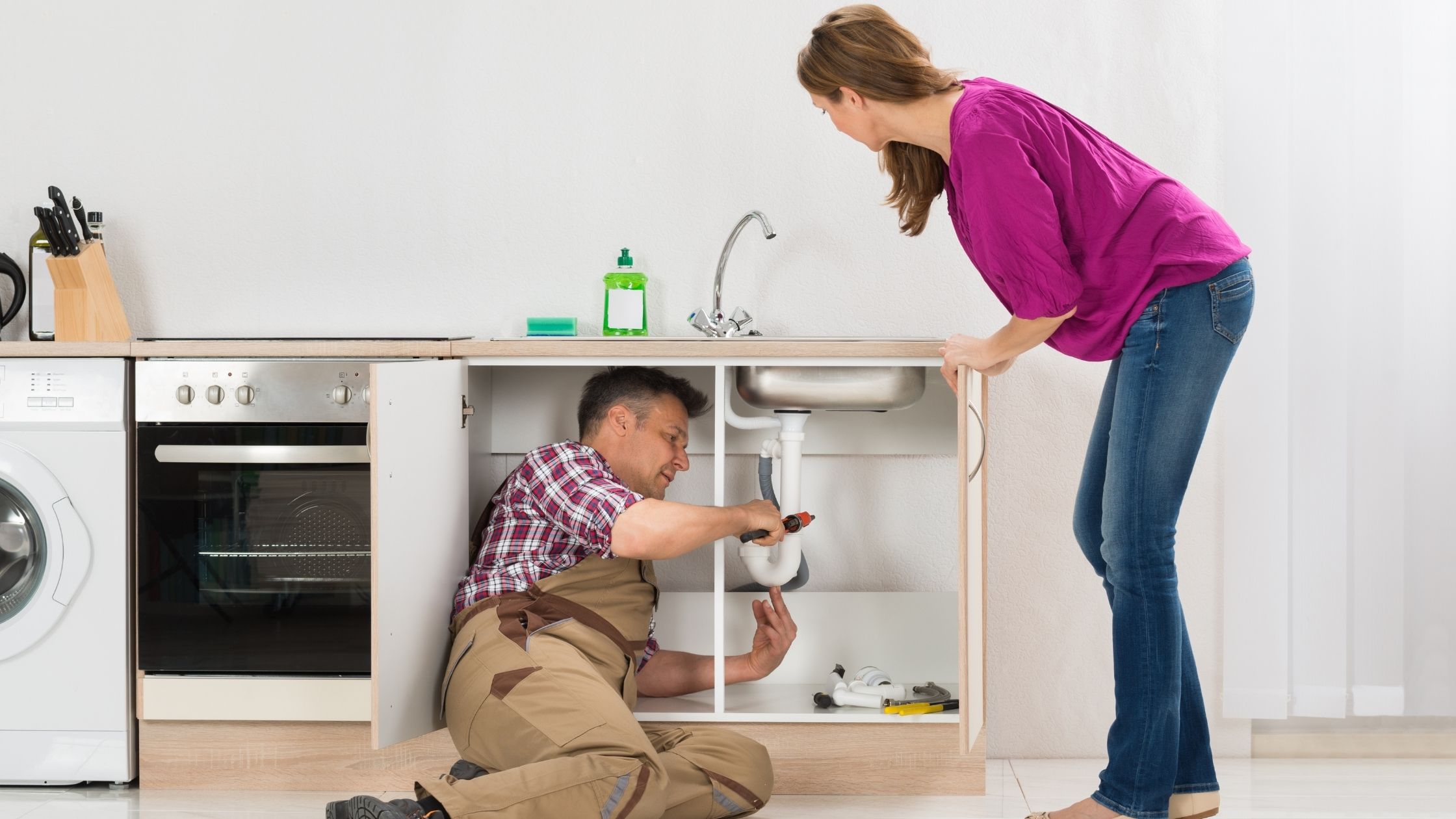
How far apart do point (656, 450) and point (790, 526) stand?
11.9 inches

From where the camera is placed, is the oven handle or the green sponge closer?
the oven handle

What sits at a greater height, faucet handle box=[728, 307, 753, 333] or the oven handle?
faucet handle box=[728, 307, 753, 333]

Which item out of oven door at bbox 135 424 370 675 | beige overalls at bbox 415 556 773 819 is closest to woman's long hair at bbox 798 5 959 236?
beige overalls at bbox 415 556 773 819

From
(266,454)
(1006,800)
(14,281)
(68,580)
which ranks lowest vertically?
(1006,800)

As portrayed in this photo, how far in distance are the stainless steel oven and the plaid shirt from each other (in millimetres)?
248

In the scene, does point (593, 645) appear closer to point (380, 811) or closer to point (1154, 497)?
point (380, 811)

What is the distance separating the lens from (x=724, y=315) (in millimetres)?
2537

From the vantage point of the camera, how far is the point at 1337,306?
7.97 ft

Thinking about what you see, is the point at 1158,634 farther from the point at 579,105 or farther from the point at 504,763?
the point at 579,105

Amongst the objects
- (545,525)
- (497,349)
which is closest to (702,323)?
(497,349)

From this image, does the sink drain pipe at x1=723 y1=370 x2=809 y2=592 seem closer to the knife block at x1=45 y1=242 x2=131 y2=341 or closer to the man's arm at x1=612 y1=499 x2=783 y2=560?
the man's arm at x1=612 y1=499 x2=783 y2=560

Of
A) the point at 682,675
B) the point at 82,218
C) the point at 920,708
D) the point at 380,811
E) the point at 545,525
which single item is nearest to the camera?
the point at 380,811

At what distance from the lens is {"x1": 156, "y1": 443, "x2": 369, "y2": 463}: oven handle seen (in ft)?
6.88

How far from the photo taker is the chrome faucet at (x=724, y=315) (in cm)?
242
